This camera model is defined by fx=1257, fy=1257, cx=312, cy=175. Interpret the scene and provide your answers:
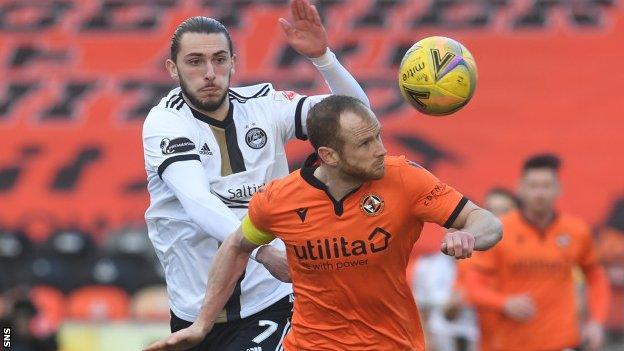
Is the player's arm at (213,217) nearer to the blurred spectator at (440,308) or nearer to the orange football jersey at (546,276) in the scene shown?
the orange football jersey at (546,276)

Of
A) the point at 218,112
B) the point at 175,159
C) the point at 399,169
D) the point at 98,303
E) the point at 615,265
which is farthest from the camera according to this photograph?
the point at 98,303

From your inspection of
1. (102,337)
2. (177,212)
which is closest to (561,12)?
(102,337)

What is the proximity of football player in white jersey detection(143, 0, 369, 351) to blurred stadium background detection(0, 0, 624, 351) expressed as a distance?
369 inches

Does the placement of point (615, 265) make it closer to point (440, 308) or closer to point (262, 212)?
point (440, 308)

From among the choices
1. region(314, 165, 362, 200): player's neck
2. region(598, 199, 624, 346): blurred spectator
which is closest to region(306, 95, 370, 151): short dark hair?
region(314, 165, 362, 200): player's neck

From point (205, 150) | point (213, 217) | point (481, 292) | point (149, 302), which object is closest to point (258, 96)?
point (205, 150)

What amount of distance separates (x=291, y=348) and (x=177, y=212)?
97 centimetres

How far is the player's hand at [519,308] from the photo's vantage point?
9469 millimetres

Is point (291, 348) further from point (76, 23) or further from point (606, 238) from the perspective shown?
point (76, 23)

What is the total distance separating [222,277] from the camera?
563cm

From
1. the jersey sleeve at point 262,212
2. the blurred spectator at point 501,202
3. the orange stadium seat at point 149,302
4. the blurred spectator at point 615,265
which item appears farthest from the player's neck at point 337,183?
the blurred spectator at point 615,265

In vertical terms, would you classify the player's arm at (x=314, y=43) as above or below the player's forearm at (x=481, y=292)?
above

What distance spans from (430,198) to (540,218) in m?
4.75

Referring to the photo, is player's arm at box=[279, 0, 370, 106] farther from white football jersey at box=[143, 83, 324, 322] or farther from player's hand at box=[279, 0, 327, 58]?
white football jersey at box=[143, 83, 324, 322]
